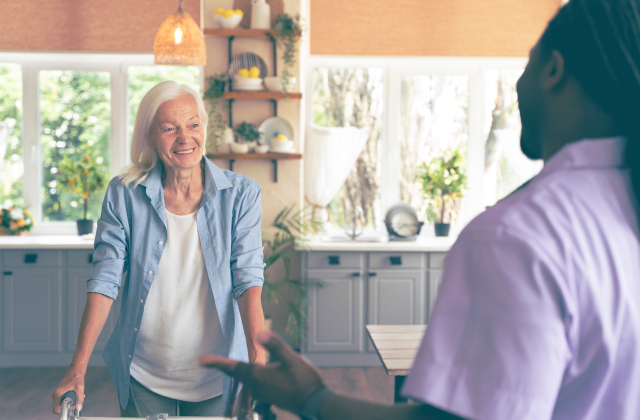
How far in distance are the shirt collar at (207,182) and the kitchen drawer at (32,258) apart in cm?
258

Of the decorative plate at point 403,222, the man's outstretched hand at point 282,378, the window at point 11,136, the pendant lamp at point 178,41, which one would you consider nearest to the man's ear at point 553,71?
the man's outstretched hand at point 282,378

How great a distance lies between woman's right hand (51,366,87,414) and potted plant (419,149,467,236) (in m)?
3.37

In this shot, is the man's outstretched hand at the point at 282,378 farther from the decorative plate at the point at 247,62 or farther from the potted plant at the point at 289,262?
the decorative plate at the point at 247,62

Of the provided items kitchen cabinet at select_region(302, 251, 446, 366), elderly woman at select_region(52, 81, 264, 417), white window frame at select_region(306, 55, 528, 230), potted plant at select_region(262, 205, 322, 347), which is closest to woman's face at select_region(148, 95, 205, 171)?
elderly woman at select_region(52, 81, 264, 417)

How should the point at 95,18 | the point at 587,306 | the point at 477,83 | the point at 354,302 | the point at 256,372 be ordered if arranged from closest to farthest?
the point at 587,306 < the point at 256,372 < the point at 354,302 < the point at 95,18 < the point at 477,83

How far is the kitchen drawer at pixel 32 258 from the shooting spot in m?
3.65

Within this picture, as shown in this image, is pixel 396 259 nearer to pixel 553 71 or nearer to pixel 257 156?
pixel 257 156

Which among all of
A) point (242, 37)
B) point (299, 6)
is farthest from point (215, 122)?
point (299, 6)

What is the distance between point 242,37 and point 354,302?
6.59 ft

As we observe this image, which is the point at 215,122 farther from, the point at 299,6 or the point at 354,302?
the point at 354,302

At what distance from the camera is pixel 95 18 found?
410 cm

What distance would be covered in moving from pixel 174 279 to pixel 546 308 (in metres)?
1.14

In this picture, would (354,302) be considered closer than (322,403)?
No

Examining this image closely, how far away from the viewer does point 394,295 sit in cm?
372
